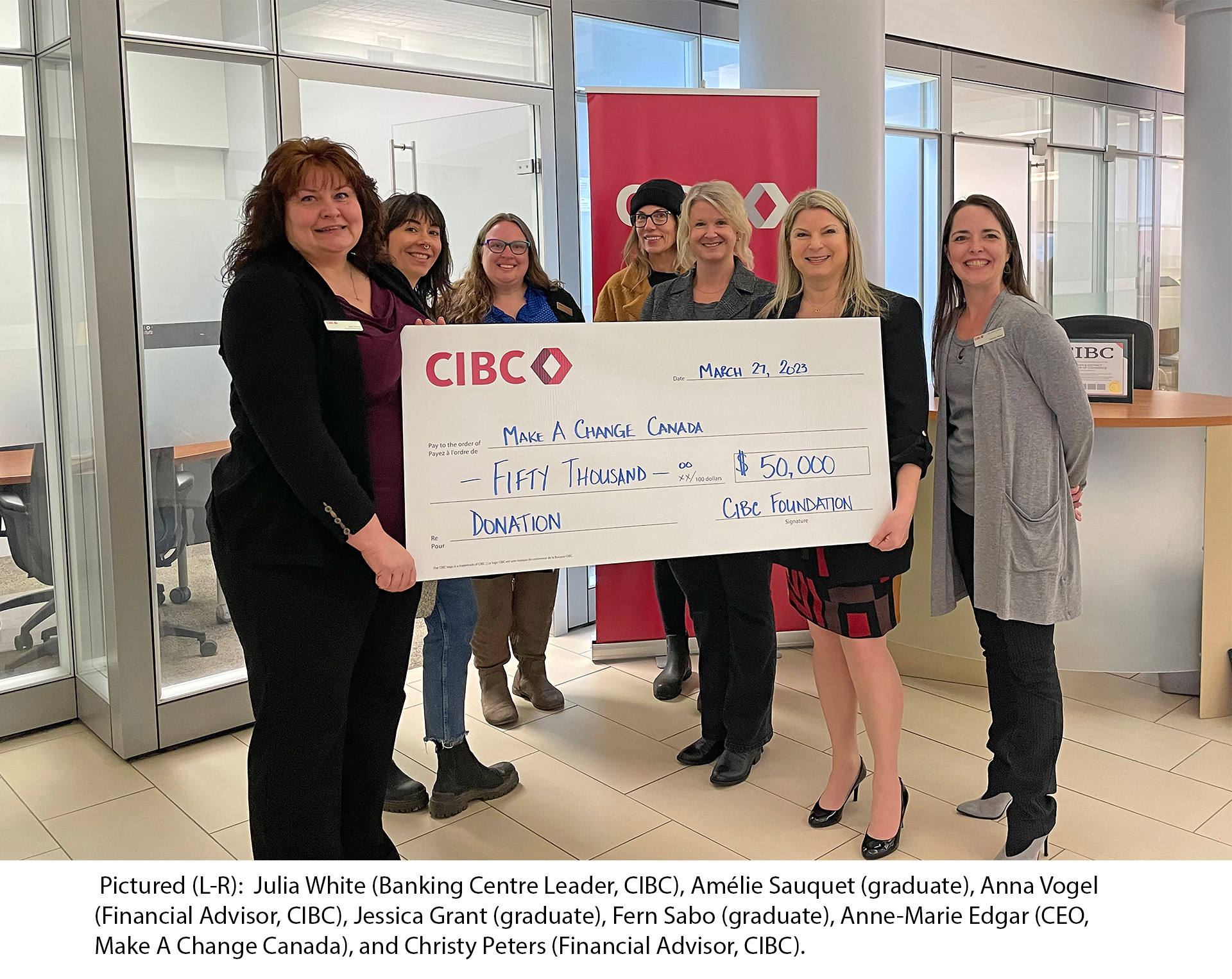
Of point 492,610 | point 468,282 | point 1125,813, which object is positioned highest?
point 468,282

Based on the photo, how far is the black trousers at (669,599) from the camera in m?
3.53

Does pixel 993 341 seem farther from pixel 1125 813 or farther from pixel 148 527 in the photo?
pixel 148 527

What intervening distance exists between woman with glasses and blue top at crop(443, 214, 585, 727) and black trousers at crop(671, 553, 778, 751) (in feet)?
1.99

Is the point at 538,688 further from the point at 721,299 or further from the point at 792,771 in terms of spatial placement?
the point at 721,299

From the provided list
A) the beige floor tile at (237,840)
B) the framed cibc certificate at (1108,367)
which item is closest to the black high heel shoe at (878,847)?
the beige floor tile at (237,840)

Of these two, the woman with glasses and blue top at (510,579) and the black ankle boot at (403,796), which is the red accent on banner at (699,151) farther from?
the black ankle boot at (403,796)

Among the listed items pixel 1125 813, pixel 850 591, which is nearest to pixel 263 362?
pixel 850 591

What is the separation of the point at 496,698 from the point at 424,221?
1.52 m

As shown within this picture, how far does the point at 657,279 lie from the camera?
320 cm

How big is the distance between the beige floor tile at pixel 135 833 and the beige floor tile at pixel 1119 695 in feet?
8.67

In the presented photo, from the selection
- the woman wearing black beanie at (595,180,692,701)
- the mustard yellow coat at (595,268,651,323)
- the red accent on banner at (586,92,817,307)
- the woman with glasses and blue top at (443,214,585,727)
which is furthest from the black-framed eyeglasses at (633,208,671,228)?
the red accent on banner at (586,92,817,307)
